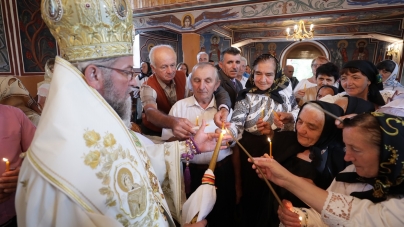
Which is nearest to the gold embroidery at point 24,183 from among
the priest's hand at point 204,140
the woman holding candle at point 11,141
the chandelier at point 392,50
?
the woman holding candle at point 11,141

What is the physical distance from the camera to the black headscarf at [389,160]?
43.6 inches

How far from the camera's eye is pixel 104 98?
1.21m

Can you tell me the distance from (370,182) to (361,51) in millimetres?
14416

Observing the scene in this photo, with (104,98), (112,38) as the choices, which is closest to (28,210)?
(104,98)

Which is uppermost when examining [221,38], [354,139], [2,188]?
[221,38]

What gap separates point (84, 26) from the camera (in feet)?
3.80

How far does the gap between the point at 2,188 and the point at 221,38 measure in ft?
43.0

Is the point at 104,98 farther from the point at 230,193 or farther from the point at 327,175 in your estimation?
the point at 230,193

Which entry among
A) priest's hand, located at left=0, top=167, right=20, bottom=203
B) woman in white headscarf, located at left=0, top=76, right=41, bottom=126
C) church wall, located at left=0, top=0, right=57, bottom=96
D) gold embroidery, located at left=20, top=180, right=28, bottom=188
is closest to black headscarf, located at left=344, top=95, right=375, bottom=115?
gold embroidery, located at left=20, top=180, right=28, bottom=188

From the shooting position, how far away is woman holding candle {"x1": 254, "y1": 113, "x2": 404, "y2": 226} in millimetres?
1116

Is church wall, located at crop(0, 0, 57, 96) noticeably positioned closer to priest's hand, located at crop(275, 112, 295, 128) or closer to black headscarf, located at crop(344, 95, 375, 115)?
priest's hand, located at crop(275, 112, 295, 128)

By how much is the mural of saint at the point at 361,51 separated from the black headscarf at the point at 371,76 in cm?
1254

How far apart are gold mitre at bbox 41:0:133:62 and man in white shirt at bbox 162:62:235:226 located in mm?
1183

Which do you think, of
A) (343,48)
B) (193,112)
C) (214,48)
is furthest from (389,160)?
(343,48)
